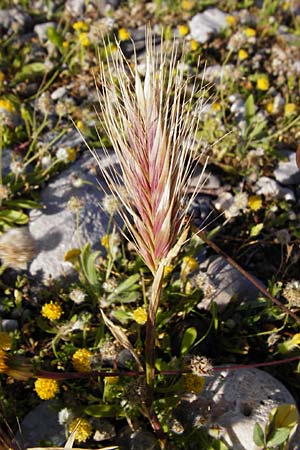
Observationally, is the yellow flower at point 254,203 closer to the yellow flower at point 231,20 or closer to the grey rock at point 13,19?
the yellow flower at point 231,20

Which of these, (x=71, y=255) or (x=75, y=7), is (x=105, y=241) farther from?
(x=75, y=7)

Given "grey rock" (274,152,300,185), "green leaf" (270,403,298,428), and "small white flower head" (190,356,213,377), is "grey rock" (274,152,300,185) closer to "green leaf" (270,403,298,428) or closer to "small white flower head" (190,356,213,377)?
"green leaf" (270,403,298,428)

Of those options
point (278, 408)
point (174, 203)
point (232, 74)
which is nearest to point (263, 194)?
point (232, 74)

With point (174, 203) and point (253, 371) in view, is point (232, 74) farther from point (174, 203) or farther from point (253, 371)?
point (174, 203)

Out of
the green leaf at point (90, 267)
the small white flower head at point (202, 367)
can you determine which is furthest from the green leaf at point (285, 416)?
the green leaf at point (90, 267)

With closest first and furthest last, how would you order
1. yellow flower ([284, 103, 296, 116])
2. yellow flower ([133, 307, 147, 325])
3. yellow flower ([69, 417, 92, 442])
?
yellow flower ([69, 417, 92, 442])
yellow flower ([133, 307, 147, 325])
yellow flower ([284, 103, 296, 116])

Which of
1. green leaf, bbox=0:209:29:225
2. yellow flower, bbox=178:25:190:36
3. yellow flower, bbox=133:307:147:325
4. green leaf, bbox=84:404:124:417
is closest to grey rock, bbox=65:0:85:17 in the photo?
yellow flower, bbox=178:25:190:36
